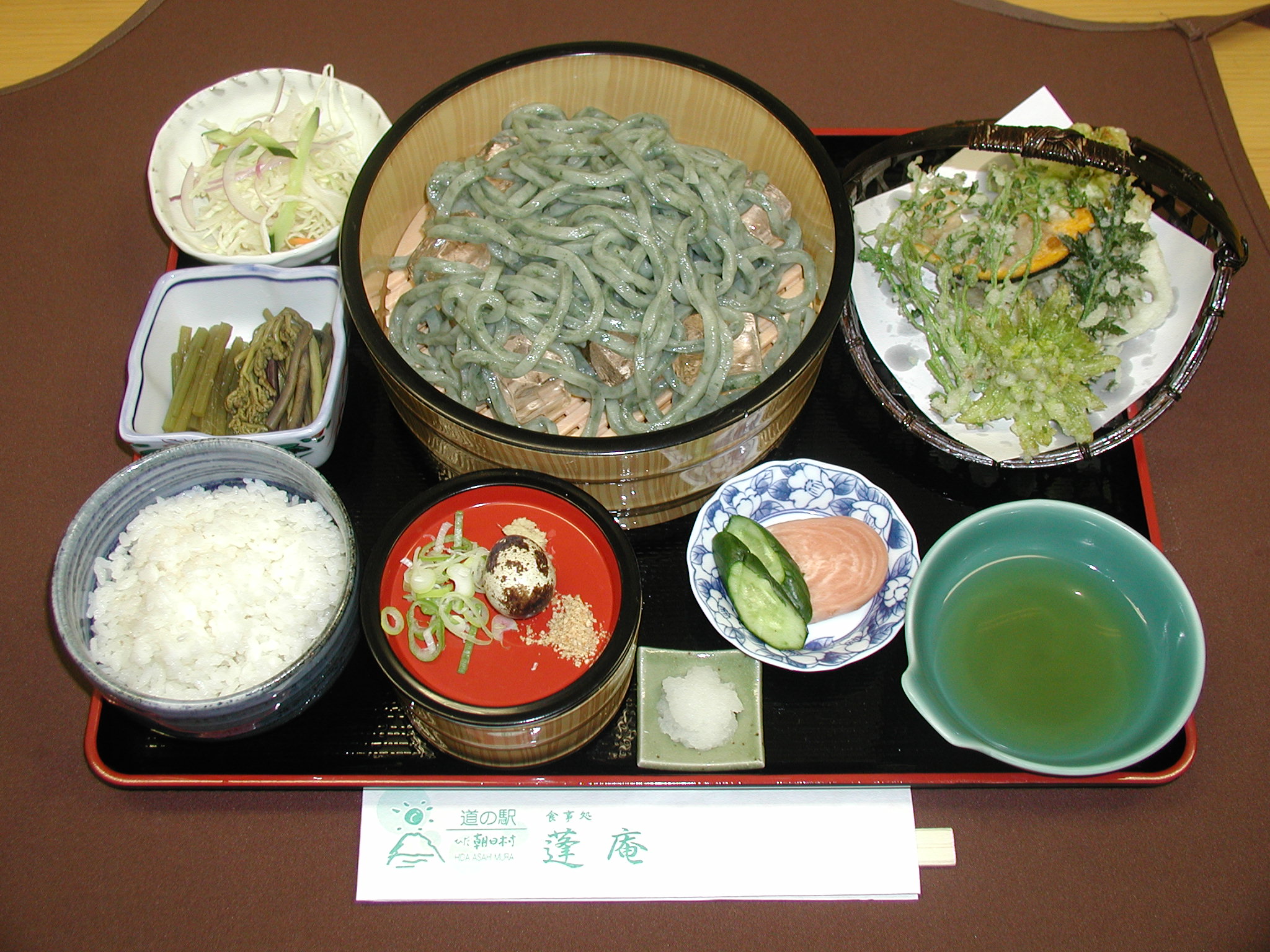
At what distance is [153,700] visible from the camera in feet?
6.31

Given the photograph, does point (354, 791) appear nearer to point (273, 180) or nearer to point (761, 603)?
point (761, 603)

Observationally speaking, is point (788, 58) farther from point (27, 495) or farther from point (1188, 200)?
point (27, 495)

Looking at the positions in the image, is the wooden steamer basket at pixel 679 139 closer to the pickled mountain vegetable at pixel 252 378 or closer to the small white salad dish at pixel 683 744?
the pickled mountain vegetable at pixel 252 378

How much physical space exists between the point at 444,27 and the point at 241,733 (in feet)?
9.67

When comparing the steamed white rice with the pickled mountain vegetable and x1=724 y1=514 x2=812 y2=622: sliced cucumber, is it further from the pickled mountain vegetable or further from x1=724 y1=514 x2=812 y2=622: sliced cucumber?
x1=724 y1=514 x2=812 y2=622: sliced cucumber

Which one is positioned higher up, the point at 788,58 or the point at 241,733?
the point at 788,58

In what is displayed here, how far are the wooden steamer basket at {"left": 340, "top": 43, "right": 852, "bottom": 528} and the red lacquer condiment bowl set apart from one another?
11 centimetres

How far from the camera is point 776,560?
2.32 m

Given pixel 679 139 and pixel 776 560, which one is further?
pixel 679 139

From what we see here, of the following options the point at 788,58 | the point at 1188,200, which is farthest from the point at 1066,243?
the point at 788,58

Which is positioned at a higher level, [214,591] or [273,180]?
[273,180]

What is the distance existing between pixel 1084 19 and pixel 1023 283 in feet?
5.96

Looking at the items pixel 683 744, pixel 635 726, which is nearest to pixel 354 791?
pixel 635 726

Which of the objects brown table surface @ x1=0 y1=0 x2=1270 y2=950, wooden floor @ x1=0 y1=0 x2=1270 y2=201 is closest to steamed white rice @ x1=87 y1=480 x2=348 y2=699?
brown table surface @ x1=0 y1=0 x2=1270 y2=950
